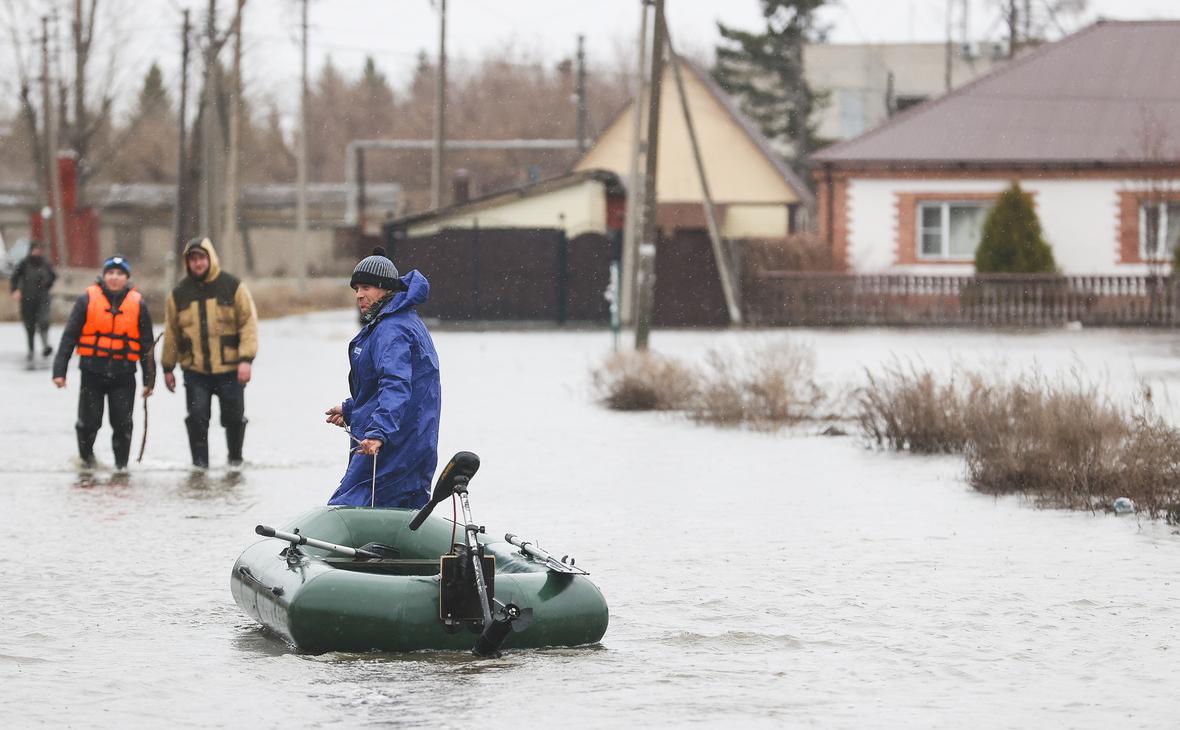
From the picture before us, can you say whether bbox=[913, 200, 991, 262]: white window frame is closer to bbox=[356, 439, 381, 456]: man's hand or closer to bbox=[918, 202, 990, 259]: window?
bbox=[918, 202, 990, 259]: window

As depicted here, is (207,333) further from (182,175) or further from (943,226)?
(182,175)

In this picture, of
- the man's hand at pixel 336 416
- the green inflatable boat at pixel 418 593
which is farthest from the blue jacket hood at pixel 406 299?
the green inflatable boat at pixel 418 593

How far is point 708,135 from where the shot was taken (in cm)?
5631

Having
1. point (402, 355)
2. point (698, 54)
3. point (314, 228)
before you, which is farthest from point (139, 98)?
point (402, 355)

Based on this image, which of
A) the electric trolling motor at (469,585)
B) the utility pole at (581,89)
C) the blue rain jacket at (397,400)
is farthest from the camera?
the utility pole at (581,89)

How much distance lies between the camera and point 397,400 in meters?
9.09

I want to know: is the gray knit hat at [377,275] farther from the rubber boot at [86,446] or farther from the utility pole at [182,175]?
the utility pole at [182,175]

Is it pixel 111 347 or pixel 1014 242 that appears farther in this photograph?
pixel 1014 242

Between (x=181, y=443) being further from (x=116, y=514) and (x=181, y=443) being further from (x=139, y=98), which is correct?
(x=139, y=98)

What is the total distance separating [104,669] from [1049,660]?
12.7 feet

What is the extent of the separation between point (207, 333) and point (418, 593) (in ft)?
23.0

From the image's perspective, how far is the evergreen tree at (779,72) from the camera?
8069 centimetres

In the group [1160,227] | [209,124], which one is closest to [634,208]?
[1160,227]

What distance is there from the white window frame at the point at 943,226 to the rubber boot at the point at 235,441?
3229cm
